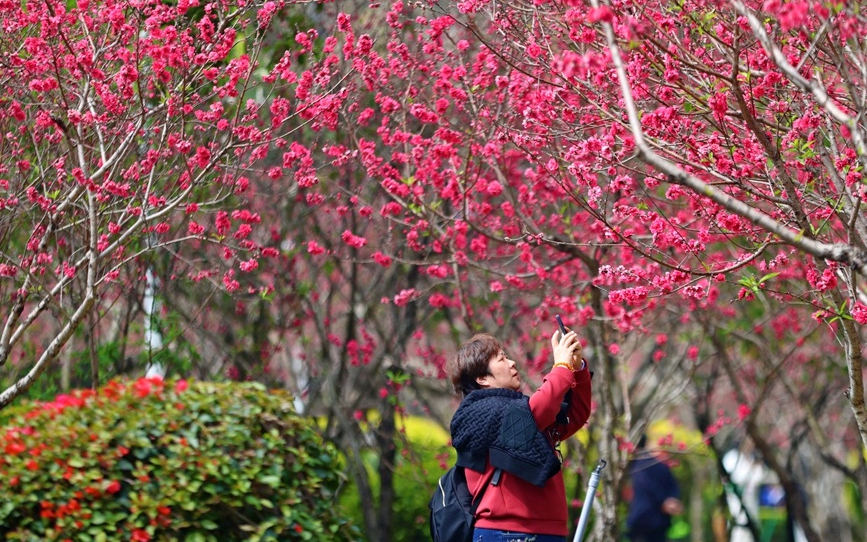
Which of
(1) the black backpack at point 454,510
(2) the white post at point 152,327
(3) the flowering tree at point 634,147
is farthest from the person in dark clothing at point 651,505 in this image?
(1) the black backpack at point 454,510

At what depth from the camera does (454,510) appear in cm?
439

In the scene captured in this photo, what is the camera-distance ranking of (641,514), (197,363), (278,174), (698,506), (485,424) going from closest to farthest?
(485,424) → (278,174) → (197,363) → (641,514) → (698,506)

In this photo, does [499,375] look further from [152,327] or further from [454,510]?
[152,327]

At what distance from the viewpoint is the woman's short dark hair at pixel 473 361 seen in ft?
14.8

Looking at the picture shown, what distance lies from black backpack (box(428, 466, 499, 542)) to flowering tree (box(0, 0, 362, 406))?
1.67m

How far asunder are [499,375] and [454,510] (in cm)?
58

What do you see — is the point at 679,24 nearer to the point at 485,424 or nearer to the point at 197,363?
the point at 485,424

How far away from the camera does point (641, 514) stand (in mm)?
10320

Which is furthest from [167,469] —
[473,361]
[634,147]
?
[634,147]

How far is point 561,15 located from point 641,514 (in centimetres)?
654

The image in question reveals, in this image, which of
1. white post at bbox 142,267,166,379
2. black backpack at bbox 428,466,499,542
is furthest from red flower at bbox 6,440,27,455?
black backpack at bbox 428,466,499,542

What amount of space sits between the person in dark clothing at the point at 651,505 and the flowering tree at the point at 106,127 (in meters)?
5.81

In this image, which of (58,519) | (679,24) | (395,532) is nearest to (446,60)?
(679,24)

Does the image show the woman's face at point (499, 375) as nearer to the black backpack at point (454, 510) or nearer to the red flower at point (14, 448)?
the black backpack at point (454, 510)
